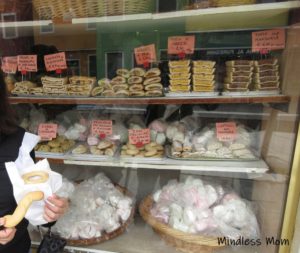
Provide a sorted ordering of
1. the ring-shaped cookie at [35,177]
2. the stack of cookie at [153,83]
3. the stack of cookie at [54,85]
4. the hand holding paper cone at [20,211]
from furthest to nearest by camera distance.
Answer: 1. the stack of cookie at [54,85]
2. the stack of cookie at [153,83]
3. the ring-shaped cookie at [35,177]
4. the hand holding paper cone at [20,211]

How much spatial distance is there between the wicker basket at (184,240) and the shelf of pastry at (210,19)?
3.33 feet

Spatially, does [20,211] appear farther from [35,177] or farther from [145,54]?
[145,54]

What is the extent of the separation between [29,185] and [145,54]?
93cm

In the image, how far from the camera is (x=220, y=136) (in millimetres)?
1453

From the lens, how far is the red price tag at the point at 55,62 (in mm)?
1578

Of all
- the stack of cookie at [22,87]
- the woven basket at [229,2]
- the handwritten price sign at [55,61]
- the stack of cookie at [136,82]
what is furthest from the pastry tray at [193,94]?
the stack of cookie at [22,87]

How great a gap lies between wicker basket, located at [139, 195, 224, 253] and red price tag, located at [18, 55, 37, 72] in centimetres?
107

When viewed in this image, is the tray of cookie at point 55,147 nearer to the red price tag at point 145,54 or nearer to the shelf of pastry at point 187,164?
the shelf of pastry at point 187,164

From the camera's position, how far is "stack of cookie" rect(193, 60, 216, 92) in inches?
53.3

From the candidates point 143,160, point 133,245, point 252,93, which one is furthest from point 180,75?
point 133,245

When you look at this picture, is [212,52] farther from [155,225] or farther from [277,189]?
[155,225]

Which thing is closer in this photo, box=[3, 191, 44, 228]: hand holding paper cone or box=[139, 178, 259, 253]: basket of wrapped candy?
box=[3, 191, 44, 228]: hand holding paper cone

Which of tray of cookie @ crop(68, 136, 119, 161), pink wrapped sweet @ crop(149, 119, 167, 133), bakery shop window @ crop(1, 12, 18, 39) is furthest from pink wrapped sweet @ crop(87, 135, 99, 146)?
bakery shop window @ crop(1, 12, 18, 39)

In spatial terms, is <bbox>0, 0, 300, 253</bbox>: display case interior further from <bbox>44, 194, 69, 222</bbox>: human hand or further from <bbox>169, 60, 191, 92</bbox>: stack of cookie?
<bbox>44, 194, 69, 222</bbox>: human hand
